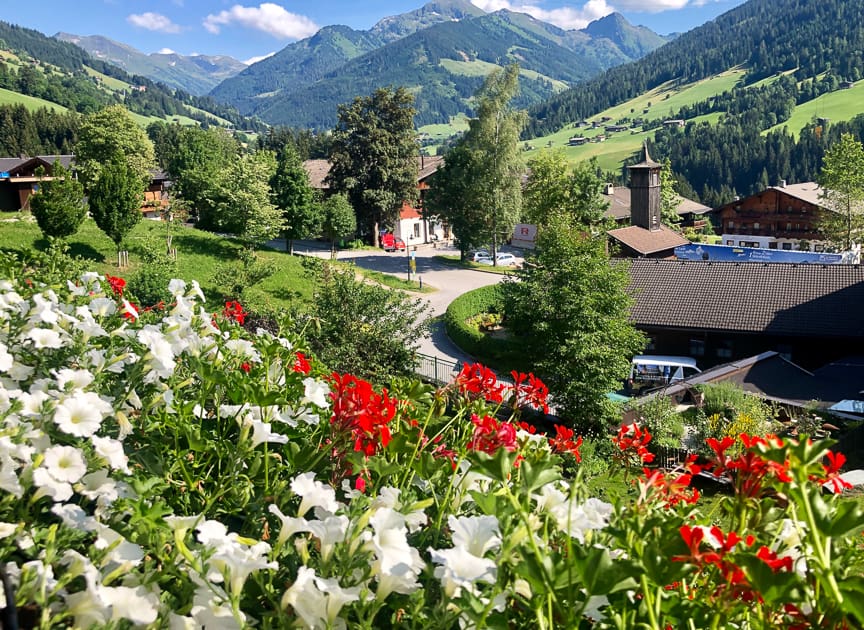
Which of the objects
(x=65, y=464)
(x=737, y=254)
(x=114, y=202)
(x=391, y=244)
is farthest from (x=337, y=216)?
(x=65, y=464)

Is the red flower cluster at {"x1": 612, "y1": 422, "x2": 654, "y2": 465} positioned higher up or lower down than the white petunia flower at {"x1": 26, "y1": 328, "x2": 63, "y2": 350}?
lower down

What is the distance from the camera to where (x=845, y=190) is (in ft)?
142

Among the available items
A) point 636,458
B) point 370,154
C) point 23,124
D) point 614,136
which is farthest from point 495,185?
point 614,136

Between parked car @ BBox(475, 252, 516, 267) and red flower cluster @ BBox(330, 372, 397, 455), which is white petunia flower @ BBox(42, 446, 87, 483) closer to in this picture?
red flower cluster @ BBox(330, 372, 397, 455)

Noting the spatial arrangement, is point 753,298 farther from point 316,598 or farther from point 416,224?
point 416,224

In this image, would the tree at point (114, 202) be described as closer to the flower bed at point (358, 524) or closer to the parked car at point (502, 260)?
the flower bed at point (358, 524)

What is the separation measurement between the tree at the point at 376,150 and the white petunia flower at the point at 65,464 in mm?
43957

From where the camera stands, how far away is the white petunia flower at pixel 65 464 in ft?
6.80

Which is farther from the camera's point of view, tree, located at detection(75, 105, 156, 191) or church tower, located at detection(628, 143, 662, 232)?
tree, located at detection(75, 105, 156, 191)

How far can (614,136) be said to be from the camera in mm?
184625

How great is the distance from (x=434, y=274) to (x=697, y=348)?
827 inches

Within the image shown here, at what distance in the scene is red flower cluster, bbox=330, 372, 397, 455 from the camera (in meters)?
2.58

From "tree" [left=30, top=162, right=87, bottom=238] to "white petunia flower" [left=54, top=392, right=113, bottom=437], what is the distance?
2493cm

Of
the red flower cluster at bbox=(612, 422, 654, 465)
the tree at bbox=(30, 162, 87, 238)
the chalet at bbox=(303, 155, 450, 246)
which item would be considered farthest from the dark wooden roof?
the red flower cluster at bbox=(612, 422, 654, 465)
